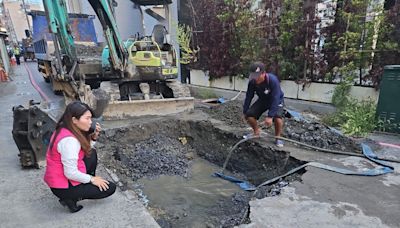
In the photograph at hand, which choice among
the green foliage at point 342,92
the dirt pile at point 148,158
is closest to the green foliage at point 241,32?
the green foliage at point 342,92

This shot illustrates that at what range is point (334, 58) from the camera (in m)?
6.83

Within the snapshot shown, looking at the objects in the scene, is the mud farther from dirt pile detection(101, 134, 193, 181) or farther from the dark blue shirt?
dirt pile detection(101, 134, 193, 181)

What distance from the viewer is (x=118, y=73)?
21.5ft

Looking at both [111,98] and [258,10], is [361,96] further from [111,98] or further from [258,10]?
[111,98]

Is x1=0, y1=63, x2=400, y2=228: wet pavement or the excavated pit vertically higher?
x1=0, y1=63, x2=400, y2=228: wet pavement

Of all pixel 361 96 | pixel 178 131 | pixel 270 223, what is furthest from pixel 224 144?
pixel 361 96

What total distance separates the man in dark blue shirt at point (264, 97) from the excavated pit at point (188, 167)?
1.47ft

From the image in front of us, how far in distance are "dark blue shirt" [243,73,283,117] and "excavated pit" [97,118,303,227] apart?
69cm

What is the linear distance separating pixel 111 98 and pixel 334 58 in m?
5.31

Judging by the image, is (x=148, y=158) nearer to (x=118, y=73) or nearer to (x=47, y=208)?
(x=47, y=208)

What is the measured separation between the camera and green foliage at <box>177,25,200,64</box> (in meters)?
10.5

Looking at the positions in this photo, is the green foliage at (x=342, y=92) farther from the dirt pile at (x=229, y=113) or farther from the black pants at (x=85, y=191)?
the black pants at (x=85, y=191)

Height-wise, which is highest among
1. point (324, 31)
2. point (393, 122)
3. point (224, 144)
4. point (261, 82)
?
point (324, 31)

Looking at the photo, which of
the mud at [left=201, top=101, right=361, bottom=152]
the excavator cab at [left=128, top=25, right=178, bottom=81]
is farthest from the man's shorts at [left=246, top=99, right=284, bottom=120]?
the excavator cab at [left=128, top=25, right=178, bottom=81]
